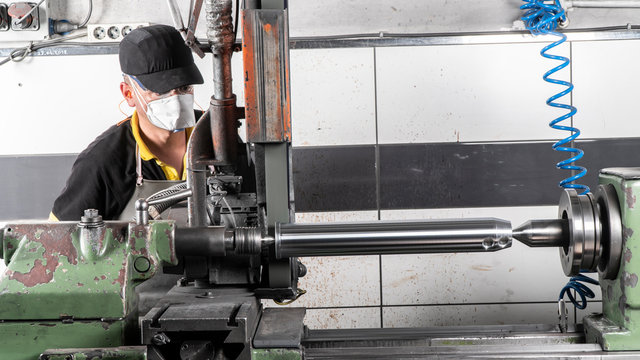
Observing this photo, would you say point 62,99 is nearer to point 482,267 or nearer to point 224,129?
point 224,129

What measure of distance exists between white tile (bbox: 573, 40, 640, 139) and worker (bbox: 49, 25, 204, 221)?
1.67 metres

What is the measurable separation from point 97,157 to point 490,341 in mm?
1427

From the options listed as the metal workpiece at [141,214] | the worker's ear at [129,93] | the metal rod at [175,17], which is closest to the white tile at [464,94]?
the worker's ear at [129,93]

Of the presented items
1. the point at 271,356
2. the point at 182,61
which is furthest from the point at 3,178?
the point at 271,356

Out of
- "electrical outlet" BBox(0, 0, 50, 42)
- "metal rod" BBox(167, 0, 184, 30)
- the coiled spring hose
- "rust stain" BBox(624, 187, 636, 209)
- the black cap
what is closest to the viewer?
"rust stain" BBox(624, 187, 636, 209)

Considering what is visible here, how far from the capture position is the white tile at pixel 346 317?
2680 millimetres

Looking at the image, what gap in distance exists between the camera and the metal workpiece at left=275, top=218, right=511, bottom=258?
3.86ft

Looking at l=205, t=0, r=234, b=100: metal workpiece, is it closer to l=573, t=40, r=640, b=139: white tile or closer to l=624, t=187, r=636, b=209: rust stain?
l=624, t=187, r=636, b=209: rust stain

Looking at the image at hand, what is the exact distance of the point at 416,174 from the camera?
2.61m

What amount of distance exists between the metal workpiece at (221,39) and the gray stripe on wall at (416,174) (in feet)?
4.34

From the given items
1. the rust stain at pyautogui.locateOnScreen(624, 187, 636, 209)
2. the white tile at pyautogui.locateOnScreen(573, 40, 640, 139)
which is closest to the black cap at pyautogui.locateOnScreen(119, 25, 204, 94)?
the rust stain at pyautogui.locateOnScreen(624, 187, 636, 209)

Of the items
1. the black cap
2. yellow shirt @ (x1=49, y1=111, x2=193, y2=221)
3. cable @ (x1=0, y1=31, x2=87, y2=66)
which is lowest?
yellow shirt @ (x1=49, y1=111, x2=193, y2=221)

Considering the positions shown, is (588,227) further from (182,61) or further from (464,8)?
(464,8)

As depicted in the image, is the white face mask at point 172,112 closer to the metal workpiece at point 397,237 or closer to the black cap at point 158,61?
the black cap at point 158,61
